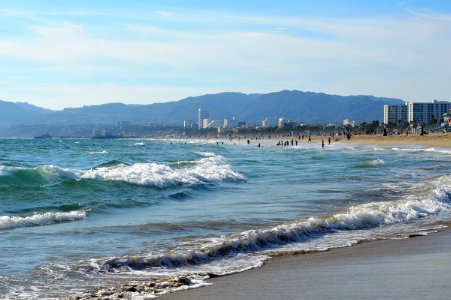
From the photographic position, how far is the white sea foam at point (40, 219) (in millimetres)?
13727

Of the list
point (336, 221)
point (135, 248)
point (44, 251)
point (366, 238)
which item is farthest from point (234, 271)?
point (336, 221)

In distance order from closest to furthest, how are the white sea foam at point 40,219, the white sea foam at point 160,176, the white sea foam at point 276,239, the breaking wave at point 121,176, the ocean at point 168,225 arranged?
the ocean at point 168,225
the white sea foam at point 276,239
the white sea foam at point 40,219
the breaking wave at point 121,176
the white sea foam at point 160,176

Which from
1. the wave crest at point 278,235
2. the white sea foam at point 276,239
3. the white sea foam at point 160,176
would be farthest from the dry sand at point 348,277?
the white sea foam at point 160,176

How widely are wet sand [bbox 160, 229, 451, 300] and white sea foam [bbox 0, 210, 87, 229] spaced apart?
20.7 ft

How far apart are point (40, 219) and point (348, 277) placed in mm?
8407

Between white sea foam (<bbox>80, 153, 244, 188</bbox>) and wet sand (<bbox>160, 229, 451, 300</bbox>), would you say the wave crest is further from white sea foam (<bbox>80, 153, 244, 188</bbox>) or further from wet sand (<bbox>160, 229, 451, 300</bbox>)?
white sea foam (<bbox>80, 153, 244, 188</bbox>)

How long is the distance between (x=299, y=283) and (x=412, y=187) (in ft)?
56.8

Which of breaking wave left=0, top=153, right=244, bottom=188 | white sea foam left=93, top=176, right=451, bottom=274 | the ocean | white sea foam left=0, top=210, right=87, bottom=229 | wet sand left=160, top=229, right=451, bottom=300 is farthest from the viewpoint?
breaking wave left=0, top=153, right=244, bottom=188

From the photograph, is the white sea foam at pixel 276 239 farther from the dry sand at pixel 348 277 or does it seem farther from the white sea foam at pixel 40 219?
the white sea foam at pixel 40 219

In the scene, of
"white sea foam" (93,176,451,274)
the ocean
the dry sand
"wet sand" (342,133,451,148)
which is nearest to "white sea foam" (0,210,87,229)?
the ocean

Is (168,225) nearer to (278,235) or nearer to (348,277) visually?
(278,235)

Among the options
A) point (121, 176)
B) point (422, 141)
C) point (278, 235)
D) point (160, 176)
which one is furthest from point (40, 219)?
point (422, 141)

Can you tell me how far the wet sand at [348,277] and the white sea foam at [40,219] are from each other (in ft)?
20.7

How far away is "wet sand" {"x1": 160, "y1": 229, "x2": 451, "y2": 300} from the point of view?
7.31 metres
